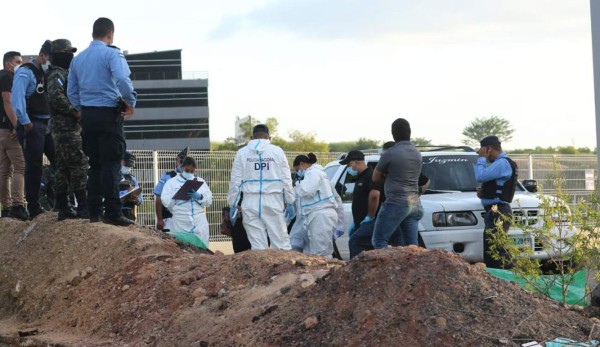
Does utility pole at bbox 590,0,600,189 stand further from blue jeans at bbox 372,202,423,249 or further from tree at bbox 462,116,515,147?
tree at bbox 462,116,515,147

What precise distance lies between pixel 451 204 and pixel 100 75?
4776 millimetres

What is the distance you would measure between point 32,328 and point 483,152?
569cm

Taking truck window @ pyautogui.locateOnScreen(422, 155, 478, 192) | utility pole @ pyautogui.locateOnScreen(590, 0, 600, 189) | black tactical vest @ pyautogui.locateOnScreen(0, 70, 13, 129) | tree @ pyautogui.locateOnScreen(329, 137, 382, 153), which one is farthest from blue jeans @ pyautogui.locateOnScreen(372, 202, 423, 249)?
tree @ pyautogui.locateOnScreen(329, 137, 382, 153)

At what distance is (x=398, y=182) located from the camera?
33.9ft

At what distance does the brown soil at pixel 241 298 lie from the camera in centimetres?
558

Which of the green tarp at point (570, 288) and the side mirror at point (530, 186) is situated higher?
the side mirror at point (530, 186)

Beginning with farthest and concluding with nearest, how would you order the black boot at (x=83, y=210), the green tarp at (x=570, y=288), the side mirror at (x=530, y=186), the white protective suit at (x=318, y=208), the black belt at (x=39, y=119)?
the side mirror at (x=530, y=186)
the white protective suit at (x=318, y=208)
the black belt at (x=39, y=119)
the black boot at (x=83, y=210)
the green tarp at (x=570, y=288)

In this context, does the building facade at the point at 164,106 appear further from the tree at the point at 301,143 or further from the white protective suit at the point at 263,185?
the white protective suit at the point at 263,185

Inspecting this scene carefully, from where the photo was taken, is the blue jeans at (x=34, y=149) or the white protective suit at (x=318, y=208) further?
the white protective suit at (x=318, y=208)

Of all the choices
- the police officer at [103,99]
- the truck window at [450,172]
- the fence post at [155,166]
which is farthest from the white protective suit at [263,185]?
the fence post at [155,166]

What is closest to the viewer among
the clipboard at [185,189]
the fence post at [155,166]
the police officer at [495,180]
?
the police officer at [495,180]

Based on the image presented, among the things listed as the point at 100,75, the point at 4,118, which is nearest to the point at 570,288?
the point at 100,75

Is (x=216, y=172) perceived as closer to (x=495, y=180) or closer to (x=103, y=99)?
(x=495, y=180)

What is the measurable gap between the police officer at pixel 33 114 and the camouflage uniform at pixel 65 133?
22.0 inches
